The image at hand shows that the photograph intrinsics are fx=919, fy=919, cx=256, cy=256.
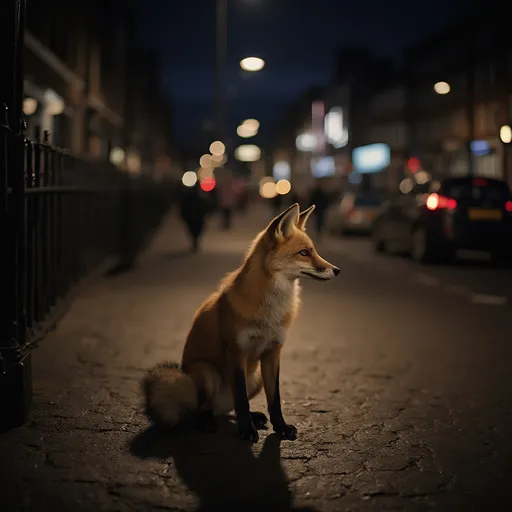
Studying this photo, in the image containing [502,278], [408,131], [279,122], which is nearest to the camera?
[502,278]

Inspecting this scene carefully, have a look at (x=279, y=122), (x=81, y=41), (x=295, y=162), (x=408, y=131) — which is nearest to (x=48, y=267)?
(x=81, y=41)

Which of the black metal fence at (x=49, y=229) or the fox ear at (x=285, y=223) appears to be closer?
the fox ear at (x=285, y=223)

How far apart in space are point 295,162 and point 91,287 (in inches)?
5716

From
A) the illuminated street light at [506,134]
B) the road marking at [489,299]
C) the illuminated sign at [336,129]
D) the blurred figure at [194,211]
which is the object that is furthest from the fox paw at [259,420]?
the illuminated sign at [336,129]

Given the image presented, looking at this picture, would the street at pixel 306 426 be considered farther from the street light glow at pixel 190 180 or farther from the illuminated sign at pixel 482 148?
the illuminated sign at pixel 482 148

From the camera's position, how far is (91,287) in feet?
45.3

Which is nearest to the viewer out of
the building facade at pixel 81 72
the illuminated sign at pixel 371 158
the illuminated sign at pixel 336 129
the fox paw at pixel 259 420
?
the fox paw at pixel 259 420

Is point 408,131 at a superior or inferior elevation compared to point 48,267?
superior

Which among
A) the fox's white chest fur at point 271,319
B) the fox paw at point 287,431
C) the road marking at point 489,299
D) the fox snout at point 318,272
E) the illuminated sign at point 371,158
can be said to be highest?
the illuminated sign at point 371,158

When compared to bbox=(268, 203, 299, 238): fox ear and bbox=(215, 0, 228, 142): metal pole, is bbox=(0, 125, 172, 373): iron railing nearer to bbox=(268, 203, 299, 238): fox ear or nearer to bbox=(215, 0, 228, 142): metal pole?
bbox=(268, 203, 299, 238): fox ear

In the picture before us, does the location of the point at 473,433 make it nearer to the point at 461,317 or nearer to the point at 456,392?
the point at 456,392

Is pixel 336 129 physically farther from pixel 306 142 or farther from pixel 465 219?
pixel 465 219

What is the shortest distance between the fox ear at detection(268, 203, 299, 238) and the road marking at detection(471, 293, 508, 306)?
7.94 m

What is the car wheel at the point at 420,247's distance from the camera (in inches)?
766
